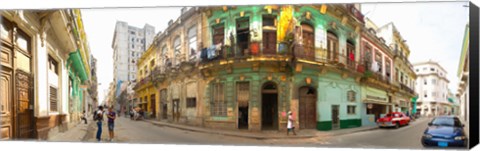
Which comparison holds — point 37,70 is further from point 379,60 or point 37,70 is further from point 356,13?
Answer: point 379,60

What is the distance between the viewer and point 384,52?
13.8 ft

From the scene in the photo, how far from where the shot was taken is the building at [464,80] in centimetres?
384

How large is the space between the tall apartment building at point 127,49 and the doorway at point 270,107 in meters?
1.87

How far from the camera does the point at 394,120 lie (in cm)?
419

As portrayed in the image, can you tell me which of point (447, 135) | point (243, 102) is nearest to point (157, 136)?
point (243, 102)

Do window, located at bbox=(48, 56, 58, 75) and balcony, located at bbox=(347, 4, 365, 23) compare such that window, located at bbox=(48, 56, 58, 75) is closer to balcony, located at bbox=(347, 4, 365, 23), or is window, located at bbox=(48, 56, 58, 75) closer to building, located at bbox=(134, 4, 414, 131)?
building, located at bbox=(134, 4, 414, 131)

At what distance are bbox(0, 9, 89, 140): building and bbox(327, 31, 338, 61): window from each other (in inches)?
143

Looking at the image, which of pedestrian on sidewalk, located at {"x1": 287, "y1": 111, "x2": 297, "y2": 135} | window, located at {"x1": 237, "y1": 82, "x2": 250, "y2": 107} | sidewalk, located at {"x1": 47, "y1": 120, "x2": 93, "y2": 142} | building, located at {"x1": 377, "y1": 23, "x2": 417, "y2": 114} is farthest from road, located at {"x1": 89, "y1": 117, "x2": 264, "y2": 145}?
building, located at {"x1": 377, "y1": 23, "x2": 417, "y2": 114}

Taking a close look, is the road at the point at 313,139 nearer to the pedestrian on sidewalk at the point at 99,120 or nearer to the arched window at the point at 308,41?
the pedestrian on sidewalk at the point at 99,120

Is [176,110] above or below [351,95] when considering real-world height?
below

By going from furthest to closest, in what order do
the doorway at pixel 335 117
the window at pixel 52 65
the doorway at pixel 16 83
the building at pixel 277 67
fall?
the window at pixel 52 65
the doorway at pixel 16 83
the doorway at pixel 335 117
the building at pixel 277 67

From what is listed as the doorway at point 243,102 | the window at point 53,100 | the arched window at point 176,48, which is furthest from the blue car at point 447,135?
the window at point 53,100

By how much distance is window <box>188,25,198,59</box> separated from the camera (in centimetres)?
410

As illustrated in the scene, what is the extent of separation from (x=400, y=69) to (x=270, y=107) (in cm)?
198
